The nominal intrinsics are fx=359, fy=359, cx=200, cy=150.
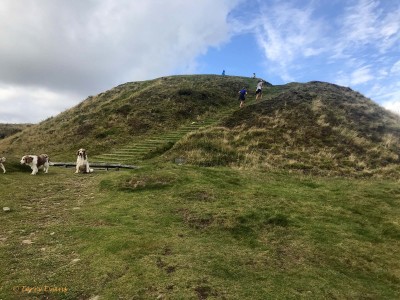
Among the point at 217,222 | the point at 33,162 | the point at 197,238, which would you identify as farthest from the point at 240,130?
the point at 197,238

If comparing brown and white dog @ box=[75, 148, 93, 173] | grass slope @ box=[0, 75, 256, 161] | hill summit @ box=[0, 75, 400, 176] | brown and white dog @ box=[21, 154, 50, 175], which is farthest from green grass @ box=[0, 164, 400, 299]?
grass slope @ box=[0, 75, 256, 161]

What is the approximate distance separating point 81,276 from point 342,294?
5511mm

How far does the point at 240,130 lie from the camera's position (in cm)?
2981

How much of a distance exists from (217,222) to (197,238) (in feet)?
4.76

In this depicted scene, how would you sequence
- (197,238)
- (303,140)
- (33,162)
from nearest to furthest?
(197,238)
(33,162)
(303,140)

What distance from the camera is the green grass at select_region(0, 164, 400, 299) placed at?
24.2 feet

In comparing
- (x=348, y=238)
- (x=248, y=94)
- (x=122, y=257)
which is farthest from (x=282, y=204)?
(x=248, y=94)

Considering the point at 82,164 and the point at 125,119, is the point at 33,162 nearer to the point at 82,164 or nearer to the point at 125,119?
the point at 82,164

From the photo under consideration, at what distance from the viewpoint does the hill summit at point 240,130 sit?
23562 mm

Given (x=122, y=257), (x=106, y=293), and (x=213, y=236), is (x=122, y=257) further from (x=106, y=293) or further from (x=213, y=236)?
(x=213, y=236)

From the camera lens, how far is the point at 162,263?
8.19 metres

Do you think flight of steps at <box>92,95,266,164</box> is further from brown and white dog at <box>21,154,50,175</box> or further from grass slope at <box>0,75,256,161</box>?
brown and white dog at <box>21,154,50,175</box>

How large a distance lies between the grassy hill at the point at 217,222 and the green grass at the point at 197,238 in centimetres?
4

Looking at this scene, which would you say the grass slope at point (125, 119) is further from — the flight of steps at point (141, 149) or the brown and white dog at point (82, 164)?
the brown and white dog at point (82, 164)
